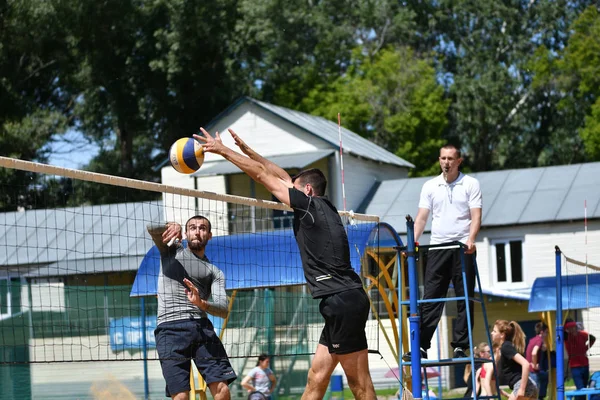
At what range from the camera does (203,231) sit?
8500 mm

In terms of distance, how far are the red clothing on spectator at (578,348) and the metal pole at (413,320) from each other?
25.7 feet

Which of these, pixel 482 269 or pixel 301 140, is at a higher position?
pixel 301 140

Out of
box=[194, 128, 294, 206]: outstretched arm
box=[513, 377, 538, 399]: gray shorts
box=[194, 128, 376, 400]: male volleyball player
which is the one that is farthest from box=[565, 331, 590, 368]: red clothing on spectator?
box=[194, 128, 294, 206]: outstretched arm

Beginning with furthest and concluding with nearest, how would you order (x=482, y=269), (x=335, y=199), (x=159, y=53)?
(x=159, y=53)
(x=335, y=199)
(x=482, y=269)

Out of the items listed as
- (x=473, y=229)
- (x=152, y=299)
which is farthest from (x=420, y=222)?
(x=152, y=299)

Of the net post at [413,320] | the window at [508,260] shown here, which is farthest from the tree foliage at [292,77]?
the net post at [413,320]

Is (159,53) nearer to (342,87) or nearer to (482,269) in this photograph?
(342,87)

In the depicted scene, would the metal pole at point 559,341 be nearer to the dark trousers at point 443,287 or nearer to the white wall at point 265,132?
the dark trousers at point 443,287

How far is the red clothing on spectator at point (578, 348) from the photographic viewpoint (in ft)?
54.1

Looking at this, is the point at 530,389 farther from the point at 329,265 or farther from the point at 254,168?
the point at 254,168

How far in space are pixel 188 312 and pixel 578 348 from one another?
10041mm

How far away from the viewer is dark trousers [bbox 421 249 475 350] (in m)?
9.85

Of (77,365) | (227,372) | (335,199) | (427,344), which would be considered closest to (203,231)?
(227,372)

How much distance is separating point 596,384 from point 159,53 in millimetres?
33689
